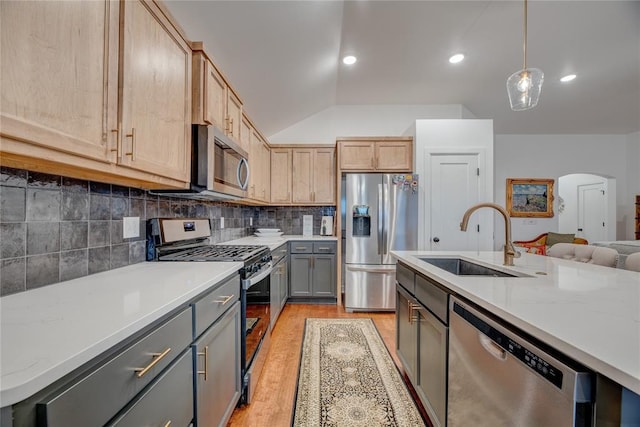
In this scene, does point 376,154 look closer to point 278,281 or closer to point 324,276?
point 324,276

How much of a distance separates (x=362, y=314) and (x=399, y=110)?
3.15 metres

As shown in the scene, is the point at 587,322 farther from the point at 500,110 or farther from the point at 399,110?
the point at 500,110

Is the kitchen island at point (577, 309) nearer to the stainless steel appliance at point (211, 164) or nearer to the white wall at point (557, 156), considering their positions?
the stainless steel appliance at point (211, 164)

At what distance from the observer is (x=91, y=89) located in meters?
0.94

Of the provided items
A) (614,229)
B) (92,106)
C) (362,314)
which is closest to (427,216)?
(362,314)

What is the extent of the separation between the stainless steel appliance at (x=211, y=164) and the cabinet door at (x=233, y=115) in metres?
0.18

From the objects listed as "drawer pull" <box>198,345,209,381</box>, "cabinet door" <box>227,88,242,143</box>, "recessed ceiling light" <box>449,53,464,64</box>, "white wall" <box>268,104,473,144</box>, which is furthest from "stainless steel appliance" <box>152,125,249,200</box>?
"recessed ceiling light" <box>449,53,464,64</box>

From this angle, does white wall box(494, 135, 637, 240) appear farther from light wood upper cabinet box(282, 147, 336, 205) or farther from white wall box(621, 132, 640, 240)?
light wood upper cabinet box(282, 147, 336, 205)

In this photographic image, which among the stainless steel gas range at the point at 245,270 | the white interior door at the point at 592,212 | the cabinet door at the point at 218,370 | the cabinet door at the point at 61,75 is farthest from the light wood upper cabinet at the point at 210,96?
the white interior door at the point at 592,212

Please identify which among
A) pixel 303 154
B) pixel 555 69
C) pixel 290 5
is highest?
pixel 555 69

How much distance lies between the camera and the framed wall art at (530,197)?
541cm

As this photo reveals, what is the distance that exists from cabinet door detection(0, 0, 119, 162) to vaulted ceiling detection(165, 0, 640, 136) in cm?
98

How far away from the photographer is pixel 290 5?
2078 millimetres

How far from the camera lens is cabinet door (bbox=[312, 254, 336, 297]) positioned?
3701mm
